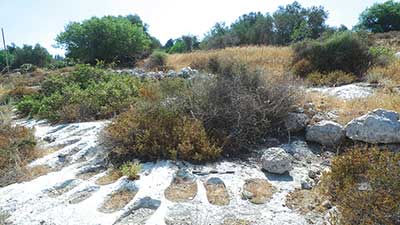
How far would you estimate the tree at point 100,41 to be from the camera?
19.3 meters

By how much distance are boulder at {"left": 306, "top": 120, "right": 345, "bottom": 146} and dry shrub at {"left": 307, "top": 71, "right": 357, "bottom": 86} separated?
3.57 meters

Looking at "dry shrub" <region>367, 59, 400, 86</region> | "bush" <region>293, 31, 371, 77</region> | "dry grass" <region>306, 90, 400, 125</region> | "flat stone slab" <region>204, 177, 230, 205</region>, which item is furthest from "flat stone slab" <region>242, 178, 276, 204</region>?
"bush" <region>293, 31, 371, 77</region>

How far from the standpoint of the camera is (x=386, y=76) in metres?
7.36

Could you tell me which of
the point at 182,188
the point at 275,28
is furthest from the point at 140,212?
the point at 275,28

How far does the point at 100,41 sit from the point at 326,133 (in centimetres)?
1715

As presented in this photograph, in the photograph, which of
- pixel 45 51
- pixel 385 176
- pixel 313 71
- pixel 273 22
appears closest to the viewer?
pixel 385 176

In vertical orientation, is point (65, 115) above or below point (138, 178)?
above

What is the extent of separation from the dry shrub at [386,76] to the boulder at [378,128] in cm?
299

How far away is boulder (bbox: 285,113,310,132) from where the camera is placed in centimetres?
469

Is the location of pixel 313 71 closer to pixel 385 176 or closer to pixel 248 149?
pixel 248 149

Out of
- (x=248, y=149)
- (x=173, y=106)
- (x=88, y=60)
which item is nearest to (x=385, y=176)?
(x=248, y=149)

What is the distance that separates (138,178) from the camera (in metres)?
3.73

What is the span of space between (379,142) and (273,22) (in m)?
25.4

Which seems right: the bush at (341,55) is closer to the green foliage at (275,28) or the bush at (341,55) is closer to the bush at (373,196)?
the bush at (373,196)
